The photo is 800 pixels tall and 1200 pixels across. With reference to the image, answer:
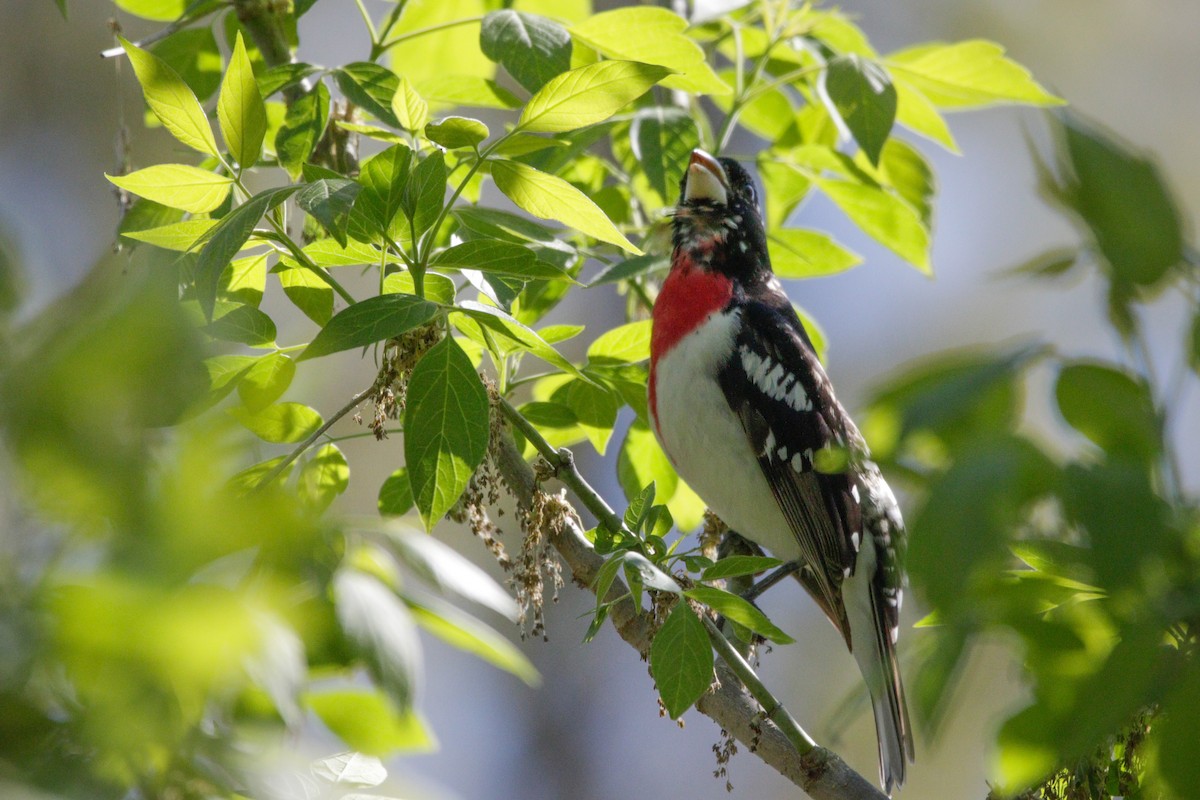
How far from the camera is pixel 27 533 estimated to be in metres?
0.65

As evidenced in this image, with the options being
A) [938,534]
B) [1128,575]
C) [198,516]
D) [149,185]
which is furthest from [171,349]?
[149,185]

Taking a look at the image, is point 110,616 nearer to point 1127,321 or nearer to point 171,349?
point 171,349

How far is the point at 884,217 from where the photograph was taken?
236 centimetres

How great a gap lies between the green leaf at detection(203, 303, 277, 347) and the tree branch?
1.36 feet

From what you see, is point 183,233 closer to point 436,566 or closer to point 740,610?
point 436,566

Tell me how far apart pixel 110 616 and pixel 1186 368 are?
72 centimetres

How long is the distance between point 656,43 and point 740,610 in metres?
1.02

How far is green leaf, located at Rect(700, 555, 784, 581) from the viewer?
4.94ft

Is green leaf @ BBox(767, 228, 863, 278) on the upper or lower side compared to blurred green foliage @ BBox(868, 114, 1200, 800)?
lower

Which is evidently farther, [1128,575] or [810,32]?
[810,32]

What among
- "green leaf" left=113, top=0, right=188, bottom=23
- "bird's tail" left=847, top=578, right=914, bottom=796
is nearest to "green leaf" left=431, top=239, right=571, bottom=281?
"green leaf" left=113, top=0, right=188, bottom=23

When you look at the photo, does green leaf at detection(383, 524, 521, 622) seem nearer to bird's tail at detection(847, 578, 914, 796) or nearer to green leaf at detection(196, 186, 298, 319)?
green leaf at detection(196, 186, 298, 319)

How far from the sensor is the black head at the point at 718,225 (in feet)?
9.93

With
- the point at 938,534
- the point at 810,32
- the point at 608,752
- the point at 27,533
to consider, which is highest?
the point at 27,533
